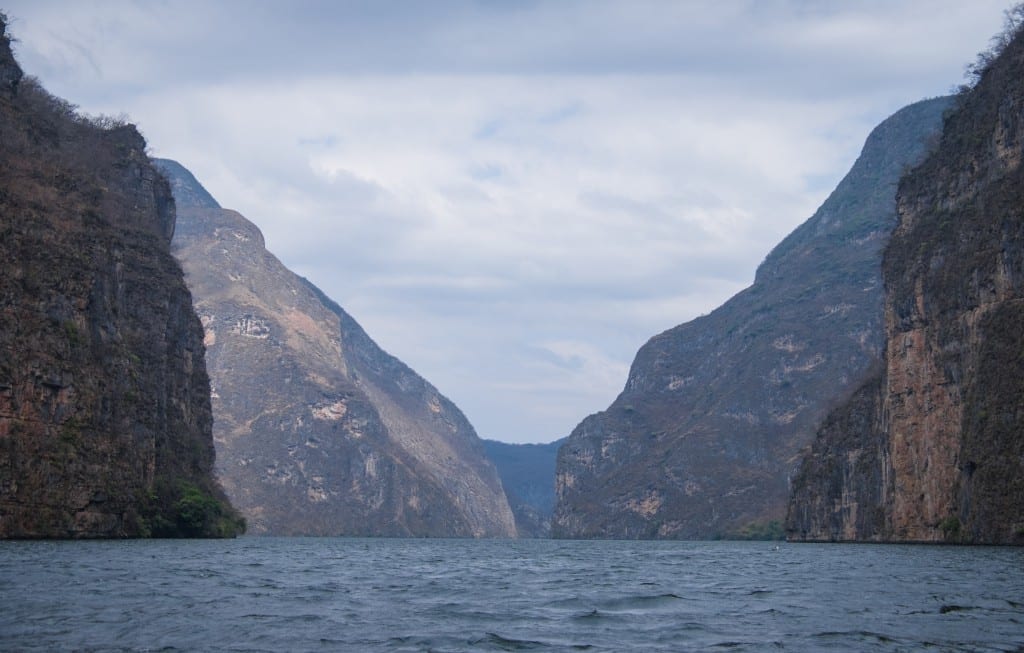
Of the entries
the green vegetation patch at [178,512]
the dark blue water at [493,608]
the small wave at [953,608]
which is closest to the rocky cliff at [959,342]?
the dark blue water at [493,608]

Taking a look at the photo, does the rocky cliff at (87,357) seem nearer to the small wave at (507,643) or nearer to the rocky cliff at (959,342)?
the small wave at (507,643)

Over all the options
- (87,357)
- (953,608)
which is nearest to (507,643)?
(953,608)

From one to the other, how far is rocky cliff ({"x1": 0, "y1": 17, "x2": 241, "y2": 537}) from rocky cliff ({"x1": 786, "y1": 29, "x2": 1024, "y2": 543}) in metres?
69.6

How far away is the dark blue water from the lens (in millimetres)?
30094

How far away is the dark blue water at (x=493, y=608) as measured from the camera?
30.1 m

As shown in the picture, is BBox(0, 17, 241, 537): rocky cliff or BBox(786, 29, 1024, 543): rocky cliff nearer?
BBox(0, 17, 241, 537): rocky cliff

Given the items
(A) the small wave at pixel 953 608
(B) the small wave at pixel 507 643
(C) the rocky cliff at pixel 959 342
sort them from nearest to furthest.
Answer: (B) the small wave at pixel 507 643 < (A) the small wave at pixel 953 608 < (C) the rocky cliff at pixel 959 342

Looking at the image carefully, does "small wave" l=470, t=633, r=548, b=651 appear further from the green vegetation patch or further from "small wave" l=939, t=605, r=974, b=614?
the green vegetation patch

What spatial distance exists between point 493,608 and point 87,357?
65529mm

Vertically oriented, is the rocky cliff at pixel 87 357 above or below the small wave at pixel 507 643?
above

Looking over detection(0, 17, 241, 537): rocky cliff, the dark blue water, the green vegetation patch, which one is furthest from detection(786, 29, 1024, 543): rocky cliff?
detection(0, 17, 241, 537): rocky cliff

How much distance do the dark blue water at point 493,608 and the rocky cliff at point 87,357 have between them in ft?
83.8

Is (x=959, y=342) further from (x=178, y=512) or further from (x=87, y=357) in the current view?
(x=87, y=357)

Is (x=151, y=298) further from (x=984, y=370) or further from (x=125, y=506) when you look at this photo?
(x=984, y=370)
